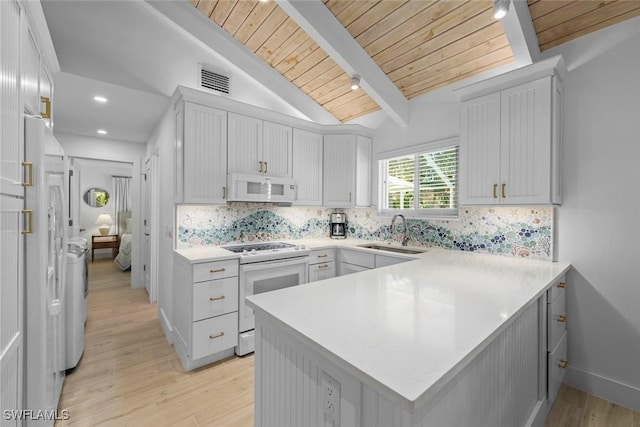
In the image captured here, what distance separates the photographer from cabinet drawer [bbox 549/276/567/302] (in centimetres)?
179

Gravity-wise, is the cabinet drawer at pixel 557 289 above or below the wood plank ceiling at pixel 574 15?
below

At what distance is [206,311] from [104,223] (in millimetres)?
6920

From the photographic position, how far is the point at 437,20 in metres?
2.22

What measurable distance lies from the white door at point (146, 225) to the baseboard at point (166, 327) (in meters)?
1.17

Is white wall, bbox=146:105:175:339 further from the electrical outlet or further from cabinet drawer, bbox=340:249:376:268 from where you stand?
the electrical outlet

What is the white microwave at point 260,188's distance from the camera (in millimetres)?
2824

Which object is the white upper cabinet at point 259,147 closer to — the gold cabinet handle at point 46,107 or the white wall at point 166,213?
the white wall at point 166,213

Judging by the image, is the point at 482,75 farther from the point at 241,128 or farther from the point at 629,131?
the point at 241,128

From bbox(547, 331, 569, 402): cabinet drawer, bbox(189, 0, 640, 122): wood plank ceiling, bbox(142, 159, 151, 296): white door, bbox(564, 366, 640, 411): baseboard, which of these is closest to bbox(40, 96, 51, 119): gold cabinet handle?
bbox(189, 0, 640, 122): wood plank ceiling

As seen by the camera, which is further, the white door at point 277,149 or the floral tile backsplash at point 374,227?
the white door at point 277,149

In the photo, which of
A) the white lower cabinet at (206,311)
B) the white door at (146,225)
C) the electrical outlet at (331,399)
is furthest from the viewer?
the white door at (146,225)

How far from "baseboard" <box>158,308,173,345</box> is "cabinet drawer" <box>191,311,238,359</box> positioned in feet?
2.20

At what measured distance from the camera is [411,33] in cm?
241

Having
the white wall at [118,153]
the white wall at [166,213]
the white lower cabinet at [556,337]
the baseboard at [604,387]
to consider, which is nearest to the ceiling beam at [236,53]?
the white wall at [166,213]
